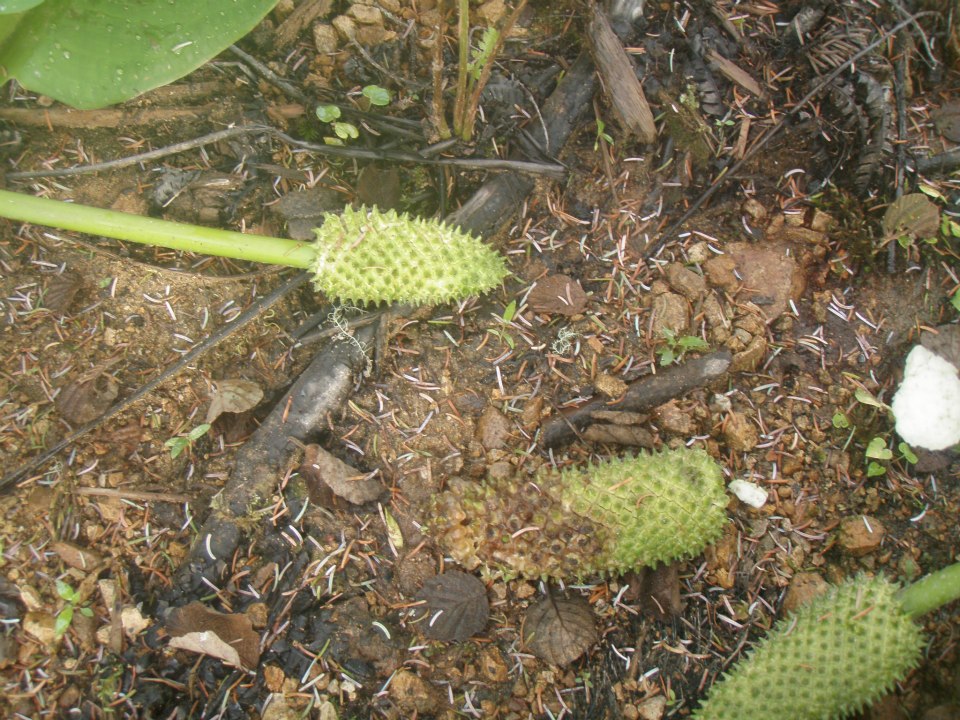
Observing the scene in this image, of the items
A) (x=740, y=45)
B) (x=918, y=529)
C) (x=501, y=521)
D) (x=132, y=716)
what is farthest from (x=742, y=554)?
(x=132, y=716)

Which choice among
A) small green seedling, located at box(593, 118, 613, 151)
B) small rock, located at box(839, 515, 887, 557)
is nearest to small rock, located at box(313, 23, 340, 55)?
small green seedling, located at box(593, 118, 613, 151)

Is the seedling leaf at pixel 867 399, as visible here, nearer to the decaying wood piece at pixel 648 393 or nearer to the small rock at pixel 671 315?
the decaying wood piece at pixel 648 393

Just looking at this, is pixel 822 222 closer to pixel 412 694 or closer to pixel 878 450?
pixel 878 450

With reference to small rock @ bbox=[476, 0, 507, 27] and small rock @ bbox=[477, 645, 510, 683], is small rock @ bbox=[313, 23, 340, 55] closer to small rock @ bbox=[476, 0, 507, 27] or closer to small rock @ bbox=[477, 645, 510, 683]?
small rock @ bbox=[476, 0, 507, 27]

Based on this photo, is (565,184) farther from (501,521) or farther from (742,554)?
(742,554)

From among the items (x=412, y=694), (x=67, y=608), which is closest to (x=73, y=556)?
(x=67, y=608)

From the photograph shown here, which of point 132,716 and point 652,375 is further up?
point 652,375
